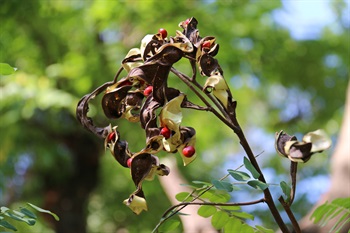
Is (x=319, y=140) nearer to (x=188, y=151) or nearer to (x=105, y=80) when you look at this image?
(x=188, y=151)

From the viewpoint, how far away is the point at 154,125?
0.60 metres

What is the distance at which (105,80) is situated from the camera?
3527 millimetres

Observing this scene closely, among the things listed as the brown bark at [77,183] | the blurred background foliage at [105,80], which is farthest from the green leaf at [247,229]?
the brown bark at [77,183]

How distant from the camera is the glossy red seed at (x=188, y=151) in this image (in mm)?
600

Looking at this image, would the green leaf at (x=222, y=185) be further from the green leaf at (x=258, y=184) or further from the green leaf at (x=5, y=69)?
the green leaf at (x=5, y=69)

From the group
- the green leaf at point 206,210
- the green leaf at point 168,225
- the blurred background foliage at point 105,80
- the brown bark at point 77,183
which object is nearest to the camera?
the green leaf at point 168,225

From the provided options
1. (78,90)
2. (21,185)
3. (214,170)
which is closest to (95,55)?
(78,90)

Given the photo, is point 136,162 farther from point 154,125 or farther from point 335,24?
point 335,24

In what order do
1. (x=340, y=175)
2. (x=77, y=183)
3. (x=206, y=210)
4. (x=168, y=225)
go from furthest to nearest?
1. (x=77, y=183)
2. (x=340, y=175)
3. (x=206, y=210)
4. (x=168, y=225)

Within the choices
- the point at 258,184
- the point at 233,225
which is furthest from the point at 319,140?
the point at 233,225

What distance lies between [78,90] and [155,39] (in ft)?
9.93

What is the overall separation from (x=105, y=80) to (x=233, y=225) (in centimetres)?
275

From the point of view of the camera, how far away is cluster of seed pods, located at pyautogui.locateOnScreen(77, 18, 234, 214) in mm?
586

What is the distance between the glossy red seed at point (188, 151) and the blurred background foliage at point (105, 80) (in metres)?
2.40
